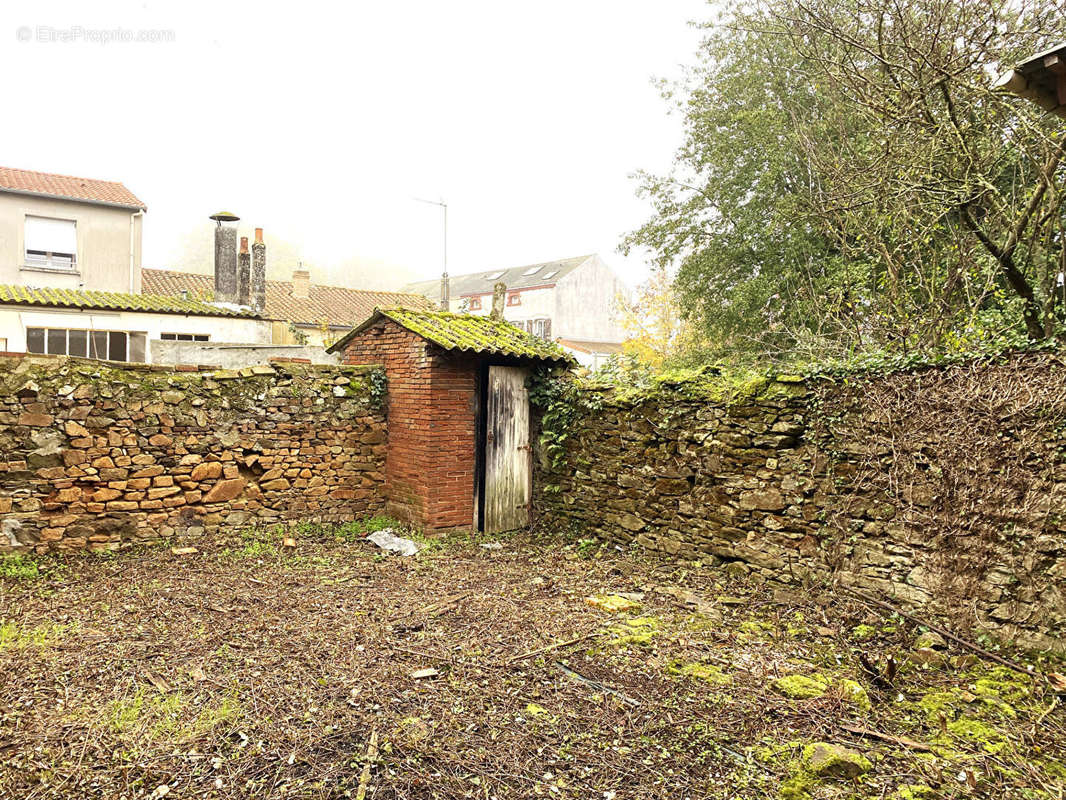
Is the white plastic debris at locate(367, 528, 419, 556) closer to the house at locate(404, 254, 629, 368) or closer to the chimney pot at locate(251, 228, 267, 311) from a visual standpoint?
the chimney pot at locate(251, 228, 267, 311)

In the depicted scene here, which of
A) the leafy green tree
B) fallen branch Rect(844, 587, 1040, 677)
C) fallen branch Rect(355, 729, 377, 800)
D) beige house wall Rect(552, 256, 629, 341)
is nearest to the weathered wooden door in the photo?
the leafy green tree

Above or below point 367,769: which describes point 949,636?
above

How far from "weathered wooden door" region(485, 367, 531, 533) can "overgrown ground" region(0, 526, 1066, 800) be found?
7.16ft

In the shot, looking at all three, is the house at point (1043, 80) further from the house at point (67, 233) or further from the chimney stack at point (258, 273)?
the house at point (67, 233)

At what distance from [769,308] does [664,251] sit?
3713mm

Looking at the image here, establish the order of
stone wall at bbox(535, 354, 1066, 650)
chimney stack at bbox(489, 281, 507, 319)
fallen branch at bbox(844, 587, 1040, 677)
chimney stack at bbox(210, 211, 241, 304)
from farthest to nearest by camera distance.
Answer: chimney stack at bbox(210, 211, 241, 304) → chimney stack at bbox(489, 281, 507, 319) → stone wall at bbox(535, 354, 1066, 650) → fallen branch at bbox(844, 587, 1040, 677)

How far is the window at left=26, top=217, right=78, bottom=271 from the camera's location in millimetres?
16781

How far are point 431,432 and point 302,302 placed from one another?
1757cm

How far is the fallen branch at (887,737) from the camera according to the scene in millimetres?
3256

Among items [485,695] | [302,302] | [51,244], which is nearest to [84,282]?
[51,244]

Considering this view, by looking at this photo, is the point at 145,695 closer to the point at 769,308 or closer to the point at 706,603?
the point at 706,603

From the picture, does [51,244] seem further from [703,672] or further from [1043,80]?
[1043,80]

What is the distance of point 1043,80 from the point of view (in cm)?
335

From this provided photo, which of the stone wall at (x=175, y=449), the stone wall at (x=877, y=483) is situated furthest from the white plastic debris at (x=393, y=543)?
the stone wall at (x=877, y=483)
